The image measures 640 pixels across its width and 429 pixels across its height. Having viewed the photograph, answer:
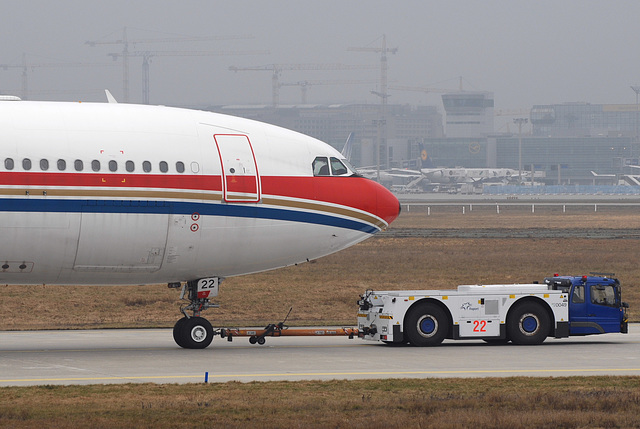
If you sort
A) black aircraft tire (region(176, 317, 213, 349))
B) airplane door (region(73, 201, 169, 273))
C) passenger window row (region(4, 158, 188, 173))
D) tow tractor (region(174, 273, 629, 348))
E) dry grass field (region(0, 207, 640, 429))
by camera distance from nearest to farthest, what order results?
dry grass field (region(0, 207, 640, 429))
passenger window row (region(4, 158, 188, 173))
airplane door (region(73, 201, 169, 273))
black aircraft tire (region(176, 317, 213, 349))
tow tractor (region(174, 273, 629, 348))

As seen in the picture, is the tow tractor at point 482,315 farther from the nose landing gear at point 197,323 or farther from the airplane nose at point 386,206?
the airplane nose at point 386,206

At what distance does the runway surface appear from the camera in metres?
21.2

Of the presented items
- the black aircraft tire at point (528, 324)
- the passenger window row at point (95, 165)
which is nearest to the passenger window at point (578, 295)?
the black aircraft tire at point (528, 324)

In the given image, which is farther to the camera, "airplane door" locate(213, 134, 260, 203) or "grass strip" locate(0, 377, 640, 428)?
"airplane door" locate(213, 134, 260, 203)

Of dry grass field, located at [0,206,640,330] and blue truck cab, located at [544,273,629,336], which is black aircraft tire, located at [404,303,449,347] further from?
dry grass field, located at [0,206,640,330]

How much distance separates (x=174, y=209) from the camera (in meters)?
24.5

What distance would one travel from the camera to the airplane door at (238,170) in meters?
25.0

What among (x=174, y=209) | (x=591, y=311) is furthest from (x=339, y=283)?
(x=174, y=209)

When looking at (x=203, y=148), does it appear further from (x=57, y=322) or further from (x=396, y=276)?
(x=396, y=276)

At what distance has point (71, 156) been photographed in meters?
23.5

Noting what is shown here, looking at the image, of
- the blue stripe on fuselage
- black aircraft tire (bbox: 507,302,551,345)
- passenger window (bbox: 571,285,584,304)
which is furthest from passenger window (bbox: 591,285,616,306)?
the blue stripe on fuselage

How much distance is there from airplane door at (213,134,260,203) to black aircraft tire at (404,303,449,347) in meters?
5.21

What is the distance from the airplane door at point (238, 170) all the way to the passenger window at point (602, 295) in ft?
31.7

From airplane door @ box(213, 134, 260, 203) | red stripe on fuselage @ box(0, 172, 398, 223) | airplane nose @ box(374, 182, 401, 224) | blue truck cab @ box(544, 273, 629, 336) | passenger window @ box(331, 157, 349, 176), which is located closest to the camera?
red stripe on fuselage @ box(0, 172, 398, 223)
